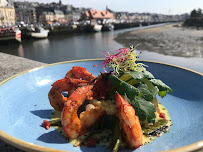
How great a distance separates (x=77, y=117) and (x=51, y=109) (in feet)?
4.31

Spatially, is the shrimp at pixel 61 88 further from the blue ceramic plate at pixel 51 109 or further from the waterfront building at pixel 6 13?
→ the waterfront building at pixel 6 13

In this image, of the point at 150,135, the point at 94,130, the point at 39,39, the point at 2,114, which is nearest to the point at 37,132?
the point at 2,114

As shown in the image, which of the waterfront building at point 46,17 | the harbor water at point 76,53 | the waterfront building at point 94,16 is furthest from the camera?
the waterfront building at point 46,17

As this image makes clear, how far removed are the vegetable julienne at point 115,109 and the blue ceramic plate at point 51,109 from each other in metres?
0.21

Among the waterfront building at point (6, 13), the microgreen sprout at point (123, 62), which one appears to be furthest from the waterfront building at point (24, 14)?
the microgreen sprout at point (123, 62)

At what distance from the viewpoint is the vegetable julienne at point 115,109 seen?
2.58 m

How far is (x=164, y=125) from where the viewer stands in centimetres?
317

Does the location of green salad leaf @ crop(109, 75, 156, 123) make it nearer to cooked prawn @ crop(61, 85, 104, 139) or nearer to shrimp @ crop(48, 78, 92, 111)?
cooked prawn @ crop(61, 85, 104, 139)

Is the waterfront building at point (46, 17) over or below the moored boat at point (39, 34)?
over

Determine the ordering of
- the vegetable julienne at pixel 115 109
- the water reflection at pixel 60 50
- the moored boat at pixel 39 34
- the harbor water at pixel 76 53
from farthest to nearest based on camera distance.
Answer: the moored boat at pixel 39 34 → the water reflection at pixel 60 50 → the harbor water at pixel 76 53 → the vegetable julienne at pixel 115 109

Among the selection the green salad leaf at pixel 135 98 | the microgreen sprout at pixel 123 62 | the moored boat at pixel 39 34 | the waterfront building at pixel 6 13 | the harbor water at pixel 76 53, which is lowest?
the harbor water at pixel 76 53

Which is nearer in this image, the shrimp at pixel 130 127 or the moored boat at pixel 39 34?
the shrimp at pixel 130 127

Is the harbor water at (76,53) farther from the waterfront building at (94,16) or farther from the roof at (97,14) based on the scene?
the roof at (97,14)

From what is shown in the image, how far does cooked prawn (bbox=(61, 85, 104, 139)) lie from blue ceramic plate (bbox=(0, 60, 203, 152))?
0.24 meters
